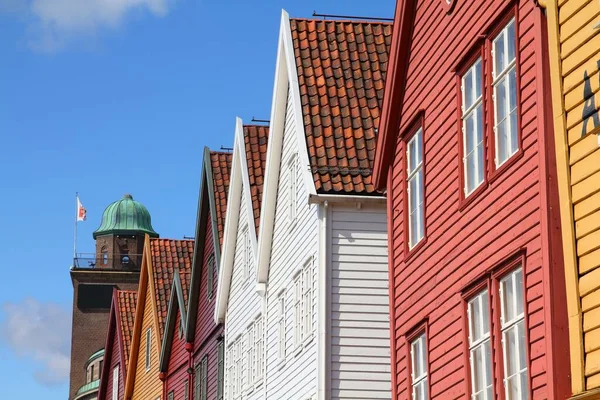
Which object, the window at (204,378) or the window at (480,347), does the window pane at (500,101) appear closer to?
the window at (480,347)

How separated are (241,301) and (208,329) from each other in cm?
524

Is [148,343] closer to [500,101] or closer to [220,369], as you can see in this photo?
[220,369]

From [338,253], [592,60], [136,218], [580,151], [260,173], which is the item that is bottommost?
[580,151]

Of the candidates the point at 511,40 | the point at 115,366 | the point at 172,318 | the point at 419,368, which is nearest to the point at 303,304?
the point at 419,368

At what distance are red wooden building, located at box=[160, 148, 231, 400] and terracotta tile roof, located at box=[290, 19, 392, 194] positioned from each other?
32.0 ft

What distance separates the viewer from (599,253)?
38.4 ft

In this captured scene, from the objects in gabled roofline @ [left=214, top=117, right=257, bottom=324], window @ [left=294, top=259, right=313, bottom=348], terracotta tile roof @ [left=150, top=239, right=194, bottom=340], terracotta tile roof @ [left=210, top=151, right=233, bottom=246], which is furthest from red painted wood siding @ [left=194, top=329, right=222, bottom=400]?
window @ [left=294, top=259, right=313, bottom=348]

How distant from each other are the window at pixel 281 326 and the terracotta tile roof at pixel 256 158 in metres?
3.03

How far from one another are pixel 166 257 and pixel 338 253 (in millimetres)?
22197

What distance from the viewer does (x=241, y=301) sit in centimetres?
3209

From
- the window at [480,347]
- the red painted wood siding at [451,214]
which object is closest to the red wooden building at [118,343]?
the red painted wood siding at [451,214]

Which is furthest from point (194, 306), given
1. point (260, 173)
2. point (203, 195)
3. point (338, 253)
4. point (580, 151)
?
point (580, 151)

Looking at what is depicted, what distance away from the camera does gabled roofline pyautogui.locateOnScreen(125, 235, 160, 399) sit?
43594 millimetres

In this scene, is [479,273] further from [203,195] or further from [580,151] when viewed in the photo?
[203,195]
